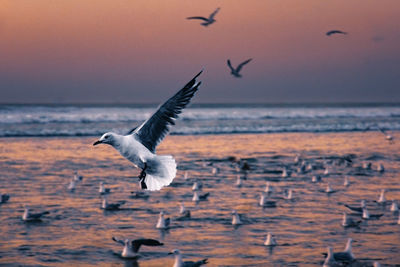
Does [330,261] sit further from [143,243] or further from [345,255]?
[143,243]

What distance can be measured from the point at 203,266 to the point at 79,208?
533 cm

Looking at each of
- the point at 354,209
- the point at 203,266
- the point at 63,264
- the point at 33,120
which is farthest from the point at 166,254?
the point at 33,120

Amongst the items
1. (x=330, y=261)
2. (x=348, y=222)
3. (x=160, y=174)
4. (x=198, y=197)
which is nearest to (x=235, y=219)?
(x=348, y=222)

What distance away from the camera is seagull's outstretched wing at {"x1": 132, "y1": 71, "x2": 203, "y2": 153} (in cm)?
696

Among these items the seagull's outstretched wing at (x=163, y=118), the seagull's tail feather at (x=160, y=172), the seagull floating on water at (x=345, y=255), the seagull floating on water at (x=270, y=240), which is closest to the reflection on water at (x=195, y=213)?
the seagull floating on water at (x=270, y=240)

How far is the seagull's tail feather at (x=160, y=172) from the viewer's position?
23.8 ft

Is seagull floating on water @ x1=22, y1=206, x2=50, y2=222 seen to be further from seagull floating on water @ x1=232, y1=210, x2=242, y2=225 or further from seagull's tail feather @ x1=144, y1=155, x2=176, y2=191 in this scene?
seagull's tail feather @ x1=144, y1=155, x2=176, y2=191

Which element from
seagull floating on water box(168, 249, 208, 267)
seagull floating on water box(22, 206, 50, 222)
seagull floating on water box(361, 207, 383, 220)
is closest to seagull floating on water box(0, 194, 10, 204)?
seagull floating on water box(22, 206, 50, 222)

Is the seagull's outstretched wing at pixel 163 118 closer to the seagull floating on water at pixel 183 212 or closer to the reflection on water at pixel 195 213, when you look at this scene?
the reflection on water at pixel 195 213

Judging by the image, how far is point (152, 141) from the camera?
7305 mm

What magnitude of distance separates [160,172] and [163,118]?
2.37ft

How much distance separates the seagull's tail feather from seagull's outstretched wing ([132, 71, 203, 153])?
0.20 metres

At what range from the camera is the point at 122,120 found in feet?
165

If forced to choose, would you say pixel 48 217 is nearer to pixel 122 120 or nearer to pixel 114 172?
pixel 114 172
